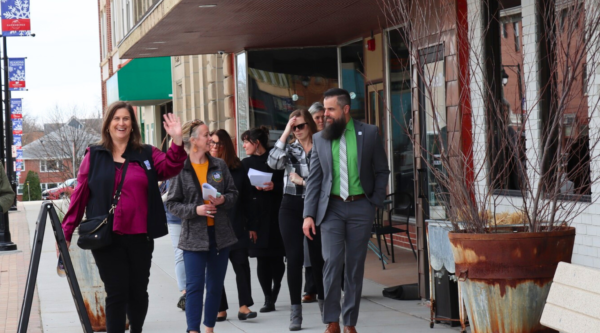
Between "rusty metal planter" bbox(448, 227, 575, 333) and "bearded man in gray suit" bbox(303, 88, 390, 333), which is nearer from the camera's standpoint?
"rusty metal planter" bbox(448, 227, 575, 333)

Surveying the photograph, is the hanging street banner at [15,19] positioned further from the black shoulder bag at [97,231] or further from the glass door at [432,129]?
the black shoulder bag at [97,231]

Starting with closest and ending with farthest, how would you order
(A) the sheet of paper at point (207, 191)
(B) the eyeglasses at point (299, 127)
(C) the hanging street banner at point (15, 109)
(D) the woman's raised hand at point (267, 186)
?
(A) the sheet of paper at point (207, 191)
(B) the eyeglasses at point (299, 127)
(D) the woman's raised hand at point (267, 186)
(C) the hanging street banner at point (15, 109)

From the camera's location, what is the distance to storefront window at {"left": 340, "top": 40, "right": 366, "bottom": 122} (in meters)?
15.3

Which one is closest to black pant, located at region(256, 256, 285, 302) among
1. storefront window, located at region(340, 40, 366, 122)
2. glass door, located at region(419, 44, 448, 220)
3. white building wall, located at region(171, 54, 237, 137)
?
glass door, located at region(419, 44, 448, 220)

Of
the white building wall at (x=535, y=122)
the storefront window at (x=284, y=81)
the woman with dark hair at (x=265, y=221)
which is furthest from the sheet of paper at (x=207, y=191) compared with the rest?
the storefront window at (x=284, y=81)

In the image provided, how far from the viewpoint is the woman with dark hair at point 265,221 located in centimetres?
865

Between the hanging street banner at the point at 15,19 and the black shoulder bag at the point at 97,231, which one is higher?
the hanging street banner at the point at 15,19

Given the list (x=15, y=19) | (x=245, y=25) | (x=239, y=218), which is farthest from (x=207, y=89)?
(x=239, y=218)

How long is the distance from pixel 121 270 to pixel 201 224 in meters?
0.99

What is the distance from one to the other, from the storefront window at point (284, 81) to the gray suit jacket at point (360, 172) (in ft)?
29.6

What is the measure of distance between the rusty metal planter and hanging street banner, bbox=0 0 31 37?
1925cm

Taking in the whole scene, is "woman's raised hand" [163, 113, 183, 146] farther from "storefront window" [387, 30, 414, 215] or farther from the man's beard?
"storefront window" [387, 30, 414, 215]

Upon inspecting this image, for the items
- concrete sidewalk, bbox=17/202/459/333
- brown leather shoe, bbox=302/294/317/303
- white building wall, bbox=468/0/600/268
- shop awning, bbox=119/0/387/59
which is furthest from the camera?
shop awning, bbox=119/0/387/59

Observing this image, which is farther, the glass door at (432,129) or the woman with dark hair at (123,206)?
the glass door at (432,129)
